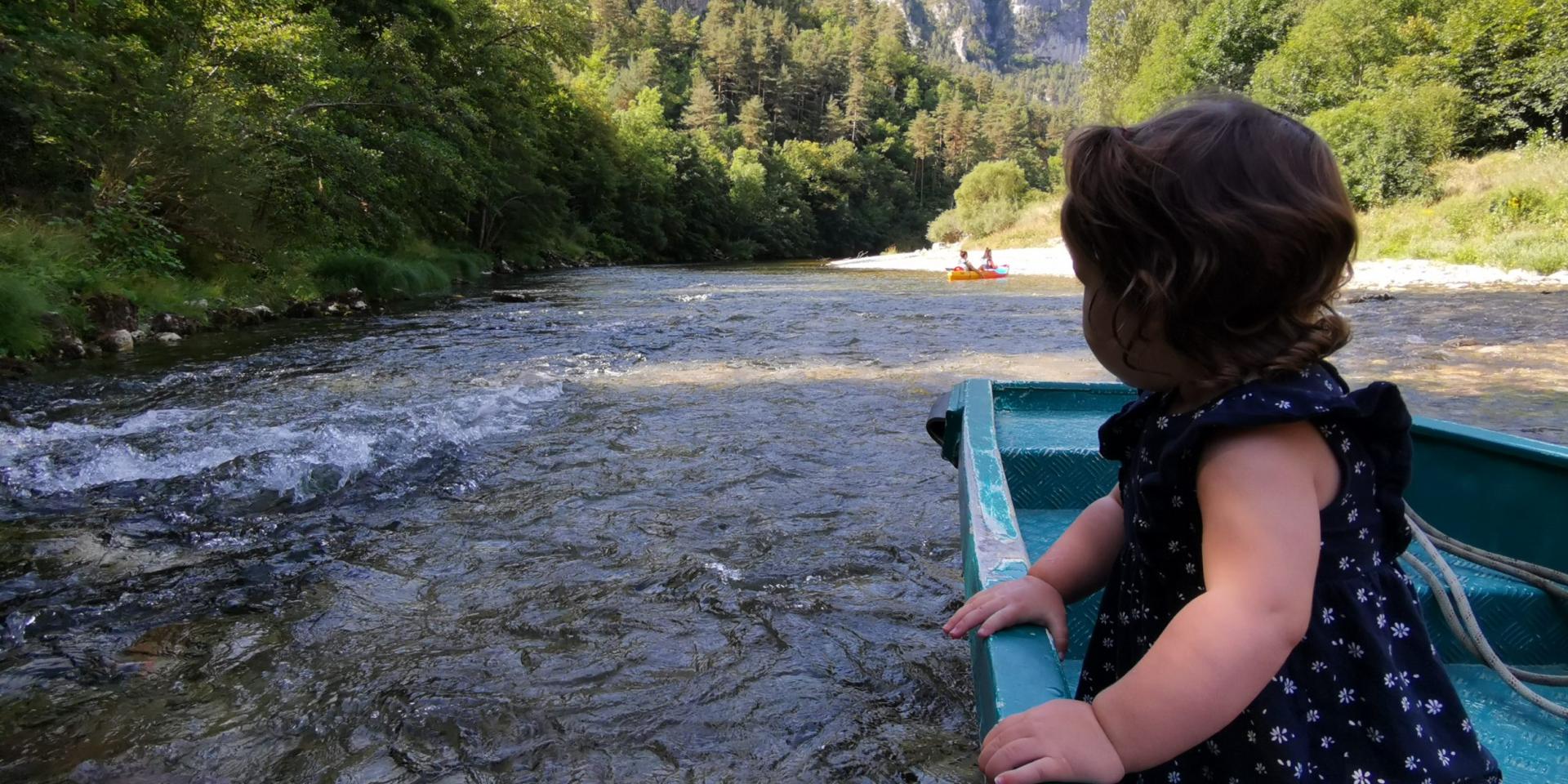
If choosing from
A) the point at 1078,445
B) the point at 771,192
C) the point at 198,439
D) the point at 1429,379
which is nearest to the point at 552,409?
the point at 198,439

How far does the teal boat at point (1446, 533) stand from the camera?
1.22 metres

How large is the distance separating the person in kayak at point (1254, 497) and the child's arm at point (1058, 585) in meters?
0.24

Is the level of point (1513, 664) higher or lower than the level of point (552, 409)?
higher

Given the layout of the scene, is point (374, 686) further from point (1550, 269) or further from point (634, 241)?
point (634, 241)

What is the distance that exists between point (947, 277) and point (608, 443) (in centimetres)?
1921

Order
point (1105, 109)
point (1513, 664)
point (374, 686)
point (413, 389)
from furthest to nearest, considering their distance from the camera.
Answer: point (1105, 109) < point (413, 389) < point (374, 686) < point (1513, 664)

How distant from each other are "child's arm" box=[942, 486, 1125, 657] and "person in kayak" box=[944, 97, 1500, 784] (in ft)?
0.79

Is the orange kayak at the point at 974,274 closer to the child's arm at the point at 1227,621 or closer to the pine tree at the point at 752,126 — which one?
the child's arm at the point at 1227,621

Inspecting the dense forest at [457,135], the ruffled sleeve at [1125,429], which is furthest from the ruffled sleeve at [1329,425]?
the dense forest at [457,135]

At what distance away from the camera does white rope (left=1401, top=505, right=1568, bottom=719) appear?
151cm

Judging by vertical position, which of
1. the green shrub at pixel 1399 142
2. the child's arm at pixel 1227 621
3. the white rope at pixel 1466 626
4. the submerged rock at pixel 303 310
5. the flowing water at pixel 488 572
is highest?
the green shrub at pixel 1399 142

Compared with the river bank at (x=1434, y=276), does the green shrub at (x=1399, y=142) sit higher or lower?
higher

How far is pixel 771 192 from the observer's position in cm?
5934

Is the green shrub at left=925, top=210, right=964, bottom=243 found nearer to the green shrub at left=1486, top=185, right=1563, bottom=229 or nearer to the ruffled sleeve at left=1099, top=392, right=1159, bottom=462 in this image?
the green shrub at left=1486, top=185, right=1563, bottom=229
